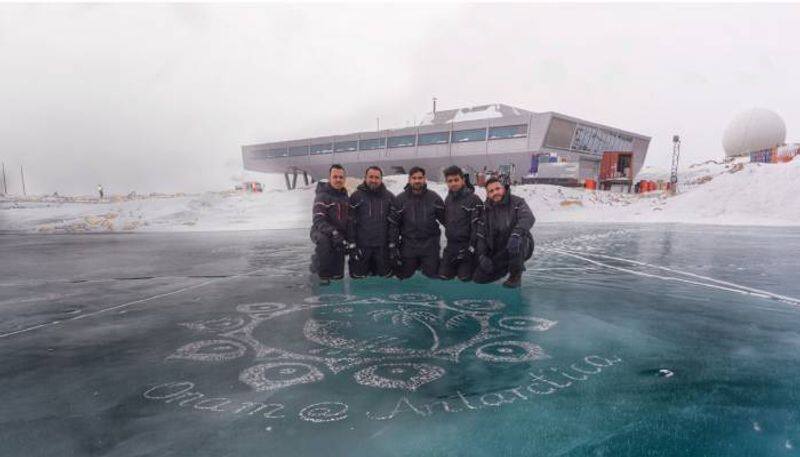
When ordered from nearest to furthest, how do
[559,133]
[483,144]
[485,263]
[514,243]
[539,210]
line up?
[514,243], [485,263], [539,210], [559,133], [483,144]

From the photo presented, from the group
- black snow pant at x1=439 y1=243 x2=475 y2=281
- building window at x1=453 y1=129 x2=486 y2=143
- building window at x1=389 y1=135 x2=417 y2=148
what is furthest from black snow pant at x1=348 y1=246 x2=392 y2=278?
building window at x1=389 y1=135 x2=417 y2=148

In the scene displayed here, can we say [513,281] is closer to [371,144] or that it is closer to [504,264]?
[504,264]

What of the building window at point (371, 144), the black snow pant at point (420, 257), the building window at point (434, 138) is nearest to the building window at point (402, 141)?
the building window at point (434, 138)

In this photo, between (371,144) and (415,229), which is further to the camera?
(371,144)

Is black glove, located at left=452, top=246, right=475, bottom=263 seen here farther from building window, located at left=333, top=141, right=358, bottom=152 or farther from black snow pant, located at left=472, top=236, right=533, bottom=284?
building window, located at left=333, top=141, right=358, bottom=152

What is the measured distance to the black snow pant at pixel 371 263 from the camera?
648cm

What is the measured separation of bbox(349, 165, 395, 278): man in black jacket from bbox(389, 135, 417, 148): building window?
41.0 metres

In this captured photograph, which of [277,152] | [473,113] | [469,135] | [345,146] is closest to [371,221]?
[469,135]

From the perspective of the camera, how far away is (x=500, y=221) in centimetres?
590

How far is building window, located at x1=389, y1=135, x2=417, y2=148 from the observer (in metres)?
46.6

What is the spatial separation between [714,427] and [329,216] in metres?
5.05

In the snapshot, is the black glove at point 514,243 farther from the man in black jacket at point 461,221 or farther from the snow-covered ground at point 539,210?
the snow-covered ground at point 539,210

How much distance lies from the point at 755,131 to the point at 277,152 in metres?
61.3

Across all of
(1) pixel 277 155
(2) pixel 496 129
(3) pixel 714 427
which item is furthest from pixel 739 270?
(1) pixel 277 155
